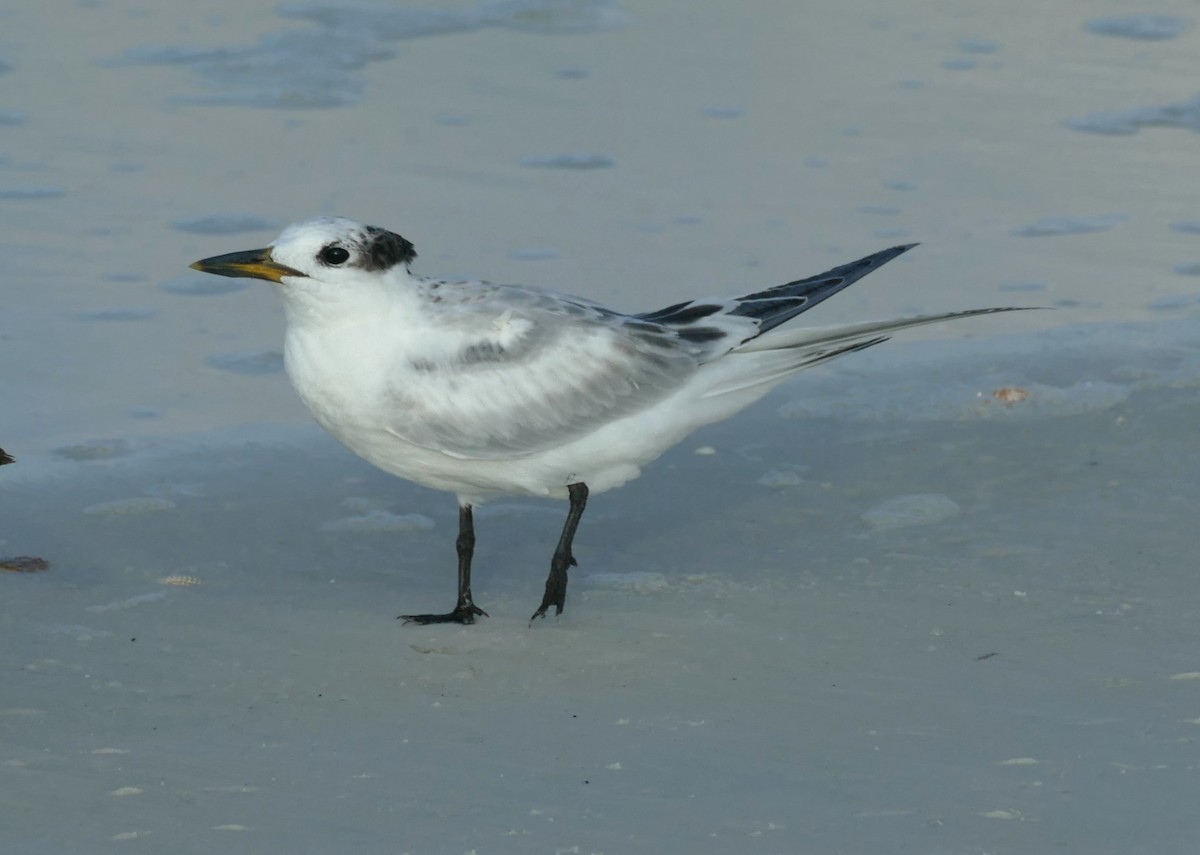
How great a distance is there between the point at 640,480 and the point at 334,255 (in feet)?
4.76

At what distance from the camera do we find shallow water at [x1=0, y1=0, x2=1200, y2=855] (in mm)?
3500

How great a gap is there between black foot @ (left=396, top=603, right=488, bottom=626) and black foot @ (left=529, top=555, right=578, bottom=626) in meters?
0.15

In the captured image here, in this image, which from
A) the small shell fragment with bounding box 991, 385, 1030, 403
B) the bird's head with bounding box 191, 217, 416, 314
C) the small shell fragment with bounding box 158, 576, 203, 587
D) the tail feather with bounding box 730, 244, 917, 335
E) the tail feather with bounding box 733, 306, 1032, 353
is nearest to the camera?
the bird's head with bounding box 191, 217, 416, 314

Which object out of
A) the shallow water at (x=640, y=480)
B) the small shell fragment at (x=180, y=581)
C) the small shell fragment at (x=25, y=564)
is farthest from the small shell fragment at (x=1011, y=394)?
the small shell fragment at (x=25, y=564)

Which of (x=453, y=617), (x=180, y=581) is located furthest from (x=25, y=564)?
(x=453, y=617)

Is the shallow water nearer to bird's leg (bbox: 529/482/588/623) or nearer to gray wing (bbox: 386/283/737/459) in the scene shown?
bird's leg (bbox: 529/482/588/623)

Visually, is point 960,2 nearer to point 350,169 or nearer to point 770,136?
point 770,136

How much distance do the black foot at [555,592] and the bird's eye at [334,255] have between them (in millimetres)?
902

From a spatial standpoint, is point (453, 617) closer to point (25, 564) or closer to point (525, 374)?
point (525, 374)

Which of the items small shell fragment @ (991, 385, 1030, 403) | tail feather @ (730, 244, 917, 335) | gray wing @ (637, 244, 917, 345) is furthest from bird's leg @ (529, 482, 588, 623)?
A: small shell fragment @ (991, 385, 1030, 403)

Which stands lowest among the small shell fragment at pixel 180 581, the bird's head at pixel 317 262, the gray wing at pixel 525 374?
the small shell fragment at pixel 180 581

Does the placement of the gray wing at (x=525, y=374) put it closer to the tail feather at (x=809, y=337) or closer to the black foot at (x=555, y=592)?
the tail feather at (x=809, y=337)

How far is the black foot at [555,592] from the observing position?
4.47 m

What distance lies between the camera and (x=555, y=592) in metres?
4.48
